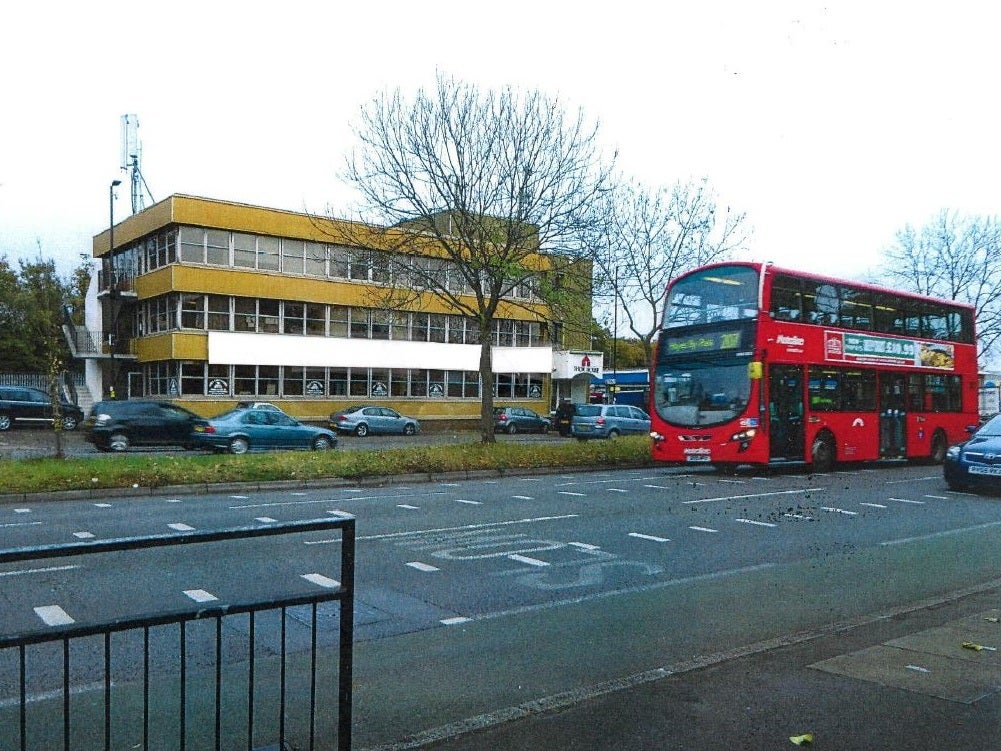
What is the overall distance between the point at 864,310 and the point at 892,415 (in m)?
2.88

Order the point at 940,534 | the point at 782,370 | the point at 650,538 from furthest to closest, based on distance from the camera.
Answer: the point at 782,370, the point at 940,534, the point at 650,538

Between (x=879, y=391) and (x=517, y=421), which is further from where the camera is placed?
(x=517, y=421)

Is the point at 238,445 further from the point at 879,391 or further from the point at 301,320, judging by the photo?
the point at 301,320

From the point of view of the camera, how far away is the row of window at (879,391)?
19.7 meters

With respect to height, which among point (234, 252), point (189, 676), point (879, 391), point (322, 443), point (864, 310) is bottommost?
point (189, 676)

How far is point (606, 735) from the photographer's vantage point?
4152 millimetres

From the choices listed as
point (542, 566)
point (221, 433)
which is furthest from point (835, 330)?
point (221, 433)

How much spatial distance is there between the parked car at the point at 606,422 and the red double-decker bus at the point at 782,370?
48.8 ft

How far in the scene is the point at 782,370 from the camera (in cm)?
1866

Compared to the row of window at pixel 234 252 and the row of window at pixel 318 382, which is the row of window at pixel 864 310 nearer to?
the row of window at pixel 234 252

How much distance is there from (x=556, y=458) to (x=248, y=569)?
1402 cm

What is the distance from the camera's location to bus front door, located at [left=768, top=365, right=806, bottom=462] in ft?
61.0

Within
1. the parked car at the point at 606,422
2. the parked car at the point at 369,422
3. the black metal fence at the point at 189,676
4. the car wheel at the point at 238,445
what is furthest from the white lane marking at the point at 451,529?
the parked car at the point at 369,422

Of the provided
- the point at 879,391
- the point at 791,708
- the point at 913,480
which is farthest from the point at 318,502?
the point at 879,391
